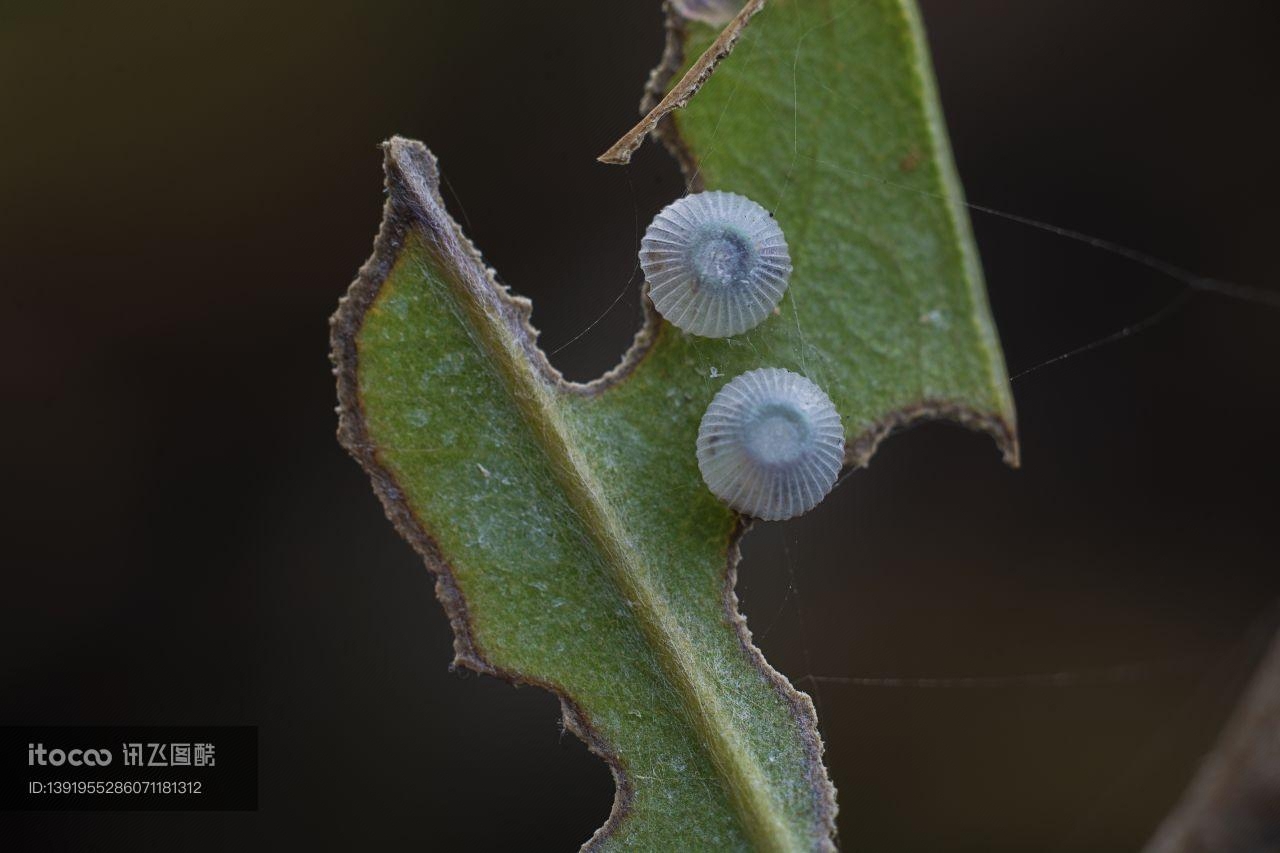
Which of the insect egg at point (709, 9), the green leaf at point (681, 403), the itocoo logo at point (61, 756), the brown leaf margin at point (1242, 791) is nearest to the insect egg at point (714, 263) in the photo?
the green leaf at point (681, 403)

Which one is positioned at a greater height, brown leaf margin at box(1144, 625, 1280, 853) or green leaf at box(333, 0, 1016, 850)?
green leaf at box(333, 0, 1016, 850)

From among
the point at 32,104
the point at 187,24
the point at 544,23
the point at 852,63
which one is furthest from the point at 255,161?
the point at 852,63

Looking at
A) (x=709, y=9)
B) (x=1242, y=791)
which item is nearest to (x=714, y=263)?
(x=709, y=9)

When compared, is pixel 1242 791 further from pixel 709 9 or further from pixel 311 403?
pixel 311 403

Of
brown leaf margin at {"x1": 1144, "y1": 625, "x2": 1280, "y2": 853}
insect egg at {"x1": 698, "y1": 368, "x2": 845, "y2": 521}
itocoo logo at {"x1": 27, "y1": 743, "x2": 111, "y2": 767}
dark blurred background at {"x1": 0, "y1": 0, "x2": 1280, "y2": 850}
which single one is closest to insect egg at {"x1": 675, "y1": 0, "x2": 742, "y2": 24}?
dark blurred background at {"x1": 0, "y1": 0, "x2": 1280, "y2": 850}

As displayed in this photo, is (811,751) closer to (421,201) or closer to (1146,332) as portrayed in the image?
(421,201)

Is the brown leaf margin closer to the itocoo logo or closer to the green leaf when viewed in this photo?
the green leaf
